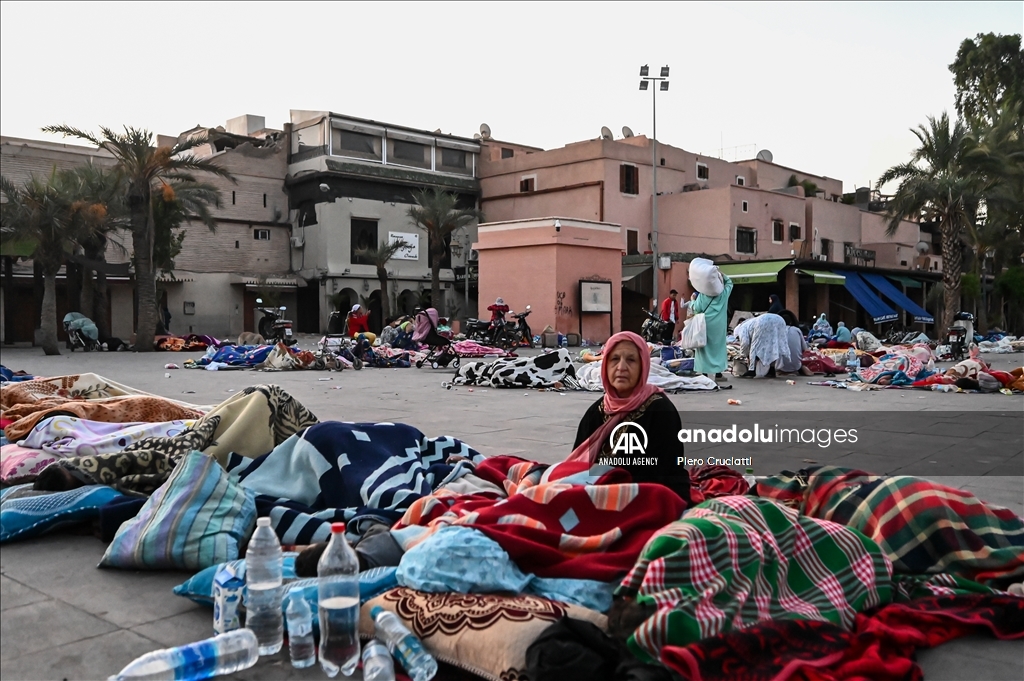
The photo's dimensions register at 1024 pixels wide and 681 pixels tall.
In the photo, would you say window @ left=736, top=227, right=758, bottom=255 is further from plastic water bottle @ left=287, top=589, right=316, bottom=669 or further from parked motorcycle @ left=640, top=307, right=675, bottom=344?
plastic water bottle @ left=287, top=589, right=316, bottom=669

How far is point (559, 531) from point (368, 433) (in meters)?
1.58

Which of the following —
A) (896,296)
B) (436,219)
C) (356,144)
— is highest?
(356,144)

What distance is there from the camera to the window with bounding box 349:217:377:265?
3397 cm

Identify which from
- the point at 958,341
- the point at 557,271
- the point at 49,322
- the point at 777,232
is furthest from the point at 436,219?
the point at 958,341

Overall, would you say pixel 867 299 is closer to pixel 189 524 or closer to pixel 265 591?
pixel 189 524

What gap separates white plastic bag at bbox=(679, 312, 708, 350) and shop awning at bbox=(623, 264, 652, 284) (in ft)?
65.3

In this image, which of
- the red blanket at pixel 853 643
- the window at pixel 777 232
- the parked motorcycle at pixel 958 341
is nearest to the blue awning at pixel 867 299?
the window at pixel 777 232

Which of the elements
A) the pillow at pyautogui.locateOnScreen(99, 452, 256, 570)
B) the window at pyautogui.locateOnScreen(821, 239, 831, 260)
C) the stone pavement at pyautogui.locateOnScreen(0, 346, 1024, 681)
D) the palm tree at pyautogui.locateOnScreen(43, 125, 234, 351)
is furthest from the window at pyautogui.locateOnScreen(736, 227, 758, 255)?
the pillow at pyautogui.locateOnScreen(99, 452, 256, 570)

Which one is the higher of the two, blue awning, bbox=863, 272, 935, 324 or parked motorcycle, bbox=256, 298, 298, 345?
blue awning, bbox=863, 272, 935, 324

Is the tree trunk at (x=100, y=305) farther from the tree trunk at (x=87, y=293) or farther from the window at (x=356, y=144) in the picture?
the window at (x=356, y=144)

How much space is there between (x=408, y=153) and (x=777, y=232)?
16.9 meters

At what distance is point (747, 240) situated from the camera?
33.9m

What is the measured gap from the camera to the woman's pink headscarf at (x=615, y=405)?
12.4ft

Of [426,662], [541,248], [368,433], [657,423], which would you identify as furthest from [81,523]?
[541,248]
